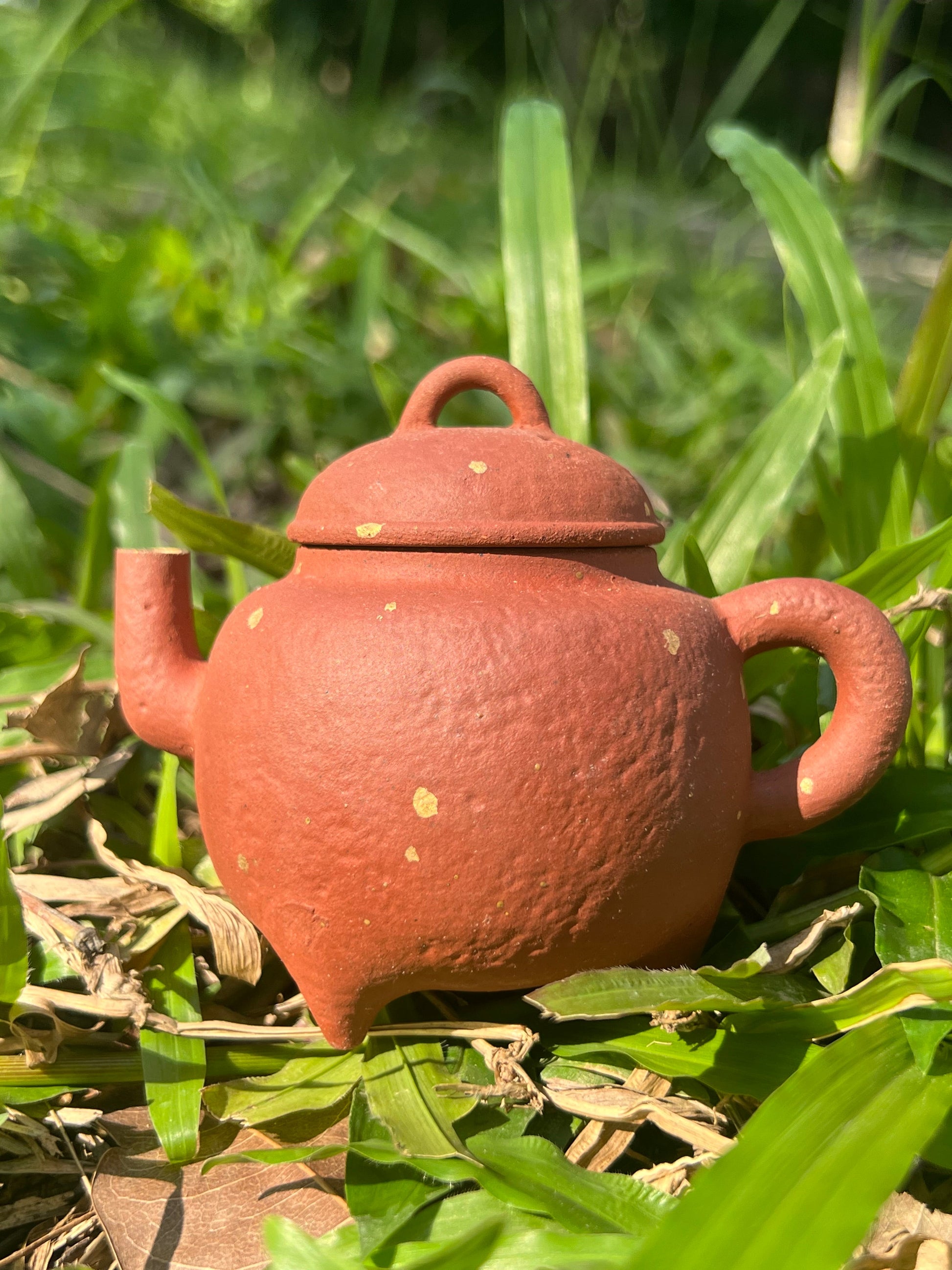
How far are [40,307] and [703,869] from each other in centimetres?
207

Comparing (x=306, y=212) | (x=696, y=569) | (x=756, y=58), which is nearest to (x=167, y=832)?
(x=696, y=569)

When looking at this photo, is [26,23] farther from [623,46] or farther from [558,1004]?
[558,1004]

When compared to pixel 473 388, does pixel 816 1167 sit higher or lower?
lower

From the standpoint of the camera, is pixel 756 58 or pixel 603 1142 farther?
pixel 756 58

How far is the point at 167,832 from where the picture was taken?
1253 millimetres

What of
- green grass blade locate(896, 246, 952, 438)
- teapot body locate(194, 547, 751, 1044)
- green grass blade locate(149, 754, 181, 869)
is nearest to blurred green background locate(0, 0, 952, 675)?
green grass blade locate(896, 246, 952, 438)

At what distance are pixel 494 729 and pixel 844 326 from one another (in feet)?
3.25

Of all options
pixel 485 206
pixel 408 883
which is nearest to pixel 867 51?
pixel 408 883

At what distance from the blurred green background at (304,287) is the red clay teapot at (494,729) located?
65 cm

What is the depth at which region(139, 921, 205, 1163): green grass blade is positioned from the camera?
3.07 feet

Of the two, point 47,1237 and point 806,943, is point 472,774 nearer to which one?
point 806,943

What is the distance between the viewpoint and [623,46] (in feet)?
10.7

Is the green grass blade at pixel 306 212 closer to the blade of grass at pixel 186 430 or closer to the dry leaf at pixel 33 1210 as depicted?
the blade of grass at pixel 186 430

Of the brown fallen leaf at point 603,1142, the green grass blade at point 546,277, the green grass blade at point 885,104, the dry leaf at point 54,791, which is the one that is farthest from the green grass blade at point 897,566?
the dry leaf at point 54,791
